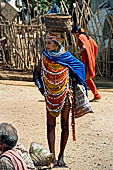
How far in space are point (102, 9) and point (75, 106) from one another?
8.36 m

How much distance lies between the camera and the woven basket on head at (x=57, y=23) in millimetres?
5520

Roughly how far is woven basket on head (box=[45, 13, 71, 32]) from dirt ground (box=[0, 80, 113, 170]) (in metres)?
1.76

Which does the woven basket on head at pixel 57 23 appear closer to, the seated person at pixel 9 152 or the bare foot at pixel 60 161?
the bare foot at pixel 60 161

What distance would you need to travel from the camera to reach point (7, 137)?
381 cm

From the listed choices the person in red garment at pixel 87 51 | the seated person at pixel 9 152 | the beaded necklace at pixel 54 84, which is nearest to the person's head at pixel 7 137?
the seated person at pixel 9 152

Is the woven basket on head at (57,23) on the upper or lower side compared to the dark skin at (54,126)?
upper

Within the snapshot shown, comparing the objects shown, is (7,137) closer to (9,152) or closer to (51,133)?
(9,152)

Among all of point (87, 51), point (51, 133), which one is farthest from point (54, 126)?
point (87, 51)

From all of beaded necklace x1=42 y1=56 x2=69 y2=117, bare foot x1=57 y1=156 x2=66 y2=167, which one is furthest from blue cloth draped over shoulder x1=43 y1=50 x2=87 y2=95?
bare foot x1=57 y1=156 x2=66 y2=167

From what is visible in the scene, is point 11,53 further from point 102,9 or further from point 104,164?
point 104,164

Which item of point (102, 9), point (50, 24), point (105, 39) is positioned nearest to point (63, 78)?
point (50, 24)

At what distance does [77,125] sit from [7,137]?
151 inches

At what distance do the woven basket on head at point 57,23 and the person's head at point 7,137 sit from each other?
1.99 m

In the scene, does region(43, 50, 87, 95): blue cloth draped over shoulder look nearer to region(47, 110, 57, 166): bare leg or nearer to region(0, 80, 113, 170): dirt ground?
region(47, 110, 57, 166): bare leg
